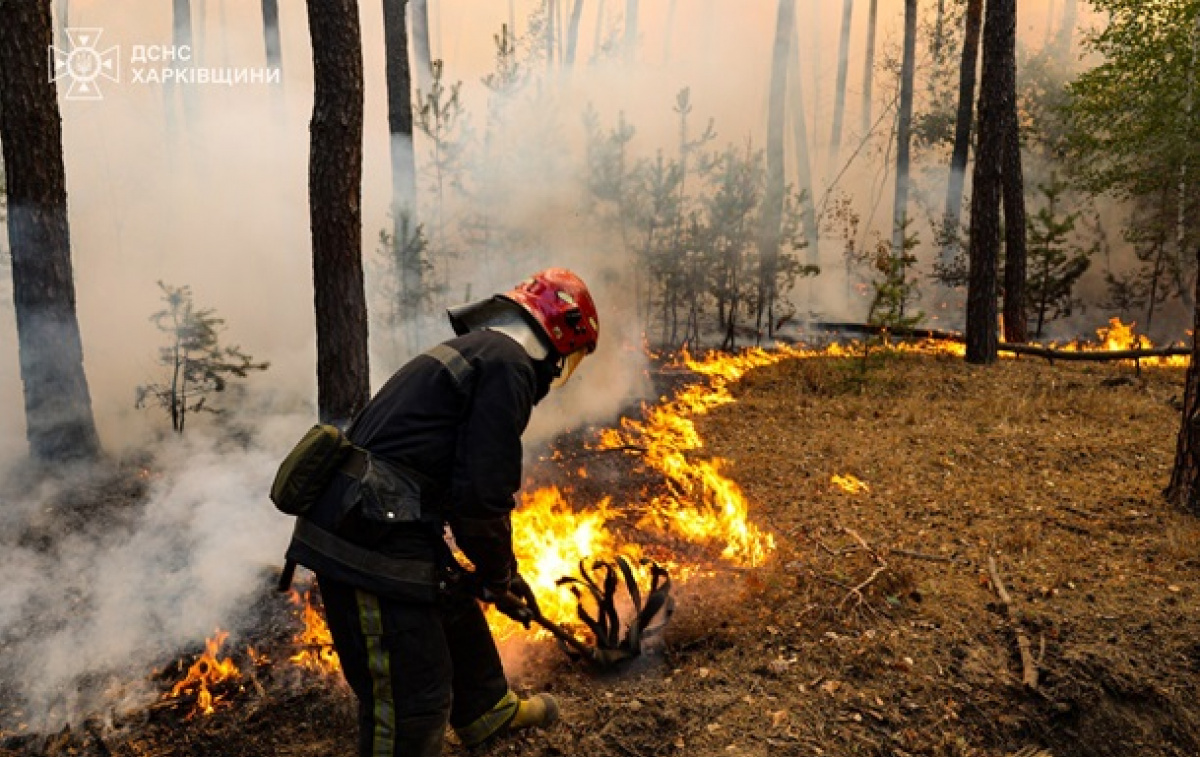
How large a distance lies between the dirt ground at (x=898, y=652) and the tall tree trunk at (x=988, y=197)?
527 centimetres

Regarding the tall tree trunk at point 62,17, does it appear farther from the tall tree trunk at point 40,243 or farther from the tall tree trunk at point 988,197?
the tall tree trunk at point 988,197

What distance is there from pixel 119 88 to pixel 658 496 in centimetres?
4219

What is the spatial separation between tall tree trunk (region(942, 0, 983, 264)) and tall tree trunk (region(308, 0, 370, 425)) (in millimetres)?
14913

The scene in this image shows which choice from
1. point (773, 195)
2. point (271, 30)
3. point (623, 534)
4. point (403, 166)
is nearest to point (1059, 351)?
point (773, 195)

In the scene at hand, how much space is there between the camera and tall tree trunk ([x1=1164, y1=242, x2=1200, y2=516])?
519cm

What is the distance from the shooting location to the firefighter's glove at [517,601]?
3264 millimetres

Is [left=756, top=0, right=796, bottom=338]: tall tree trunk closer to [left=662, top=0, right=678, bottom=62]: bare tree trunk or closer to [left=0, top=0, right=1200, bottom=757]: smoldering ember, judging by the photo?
[left=0, top=0, right=1200, bottom=757]: smoldering ember

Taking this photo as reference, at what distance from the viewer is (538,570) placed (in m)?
4.80

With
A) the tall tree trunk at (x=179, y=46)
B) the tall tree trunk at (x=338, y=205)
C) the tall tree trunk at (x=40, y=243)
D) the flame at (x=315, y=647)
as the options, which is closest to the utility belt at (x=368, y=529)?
the flame at (x=315, y=647)

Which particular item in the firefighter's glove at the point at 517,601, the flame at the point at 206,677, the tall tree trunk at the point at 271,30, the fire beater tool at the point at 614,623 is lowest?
the flame at the point at 206,677

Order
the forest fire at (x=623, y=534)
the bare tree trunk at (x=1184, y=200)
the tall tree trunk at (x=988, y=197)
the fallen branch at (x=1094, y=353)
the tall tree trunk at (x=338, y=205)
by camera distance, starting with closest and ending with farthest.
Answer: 1. the forest fire at (x=623, y=534)
2. the tall tree trunk at (x=338, y=205)
3. the fallen branch at (x=1094, y=353)
4. the tall tree trunk at (x=988, y=197)
5. the bare tree trunk at (x=1184, y=200)

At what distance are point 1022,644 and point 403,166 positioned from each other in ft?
36.2

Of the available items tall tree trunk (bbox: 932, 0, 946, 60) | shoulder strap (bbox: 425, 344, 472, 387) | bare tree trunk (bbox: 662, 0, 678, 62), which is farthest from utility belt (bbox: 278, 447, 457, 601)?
bare tree trunk (bbox: 662, 0, 678, 62)

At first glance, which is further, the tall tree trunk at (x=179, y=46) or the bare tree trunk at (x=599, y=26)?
the bare tree trunk at (x=599, y=26)
